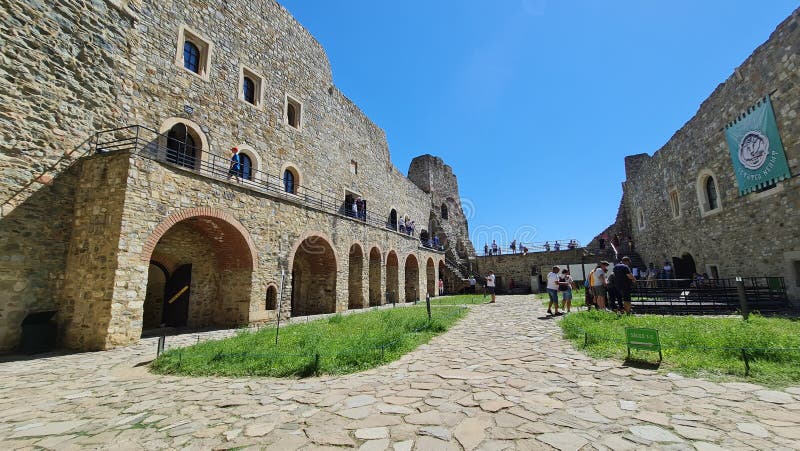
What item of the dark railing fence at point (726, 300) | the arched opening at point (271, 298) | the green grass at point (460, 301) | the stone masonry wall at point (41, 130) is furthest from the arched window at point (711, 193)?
the stone masonry wall at point (41, 130)

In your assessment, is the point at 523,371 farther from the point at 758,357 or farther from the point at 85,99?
the point at 85,99

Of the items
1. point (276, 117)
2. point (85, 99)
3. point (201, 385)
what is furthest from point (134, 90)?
point (201, 385)

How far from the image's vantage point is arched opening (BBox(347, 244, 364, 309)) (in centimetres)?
1841

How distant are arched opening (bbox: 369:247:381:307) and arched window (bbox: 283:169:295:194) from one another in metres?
5.93

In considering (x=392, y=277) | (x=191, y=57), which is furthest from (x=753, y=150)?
(x=191, y=57)

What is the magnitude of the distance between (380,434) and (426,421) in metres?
0.53

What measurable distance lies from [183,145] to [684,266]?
24.4 meters

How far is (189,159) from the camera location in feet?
41.2

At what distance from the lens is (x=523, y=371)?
5.23 metres

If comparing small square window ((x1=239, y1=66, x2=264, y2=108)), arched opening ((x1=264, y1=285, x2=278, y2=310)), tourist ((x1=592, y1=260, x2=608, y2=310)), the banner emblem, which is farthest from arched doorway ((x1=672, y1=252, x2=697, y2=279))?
small square window ((x1=239, y1=66, x2=264, y2=108))

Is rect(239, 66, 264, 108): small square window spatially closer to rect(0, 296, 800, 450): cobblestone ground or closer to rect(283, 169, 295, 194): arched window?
rect(283, 169, 295, 194): arched window

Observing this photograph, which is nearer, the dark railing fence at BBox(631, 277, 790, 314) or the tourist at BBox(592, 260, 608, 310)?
the dark railing fence at BBox(631, 277, 790, 314)

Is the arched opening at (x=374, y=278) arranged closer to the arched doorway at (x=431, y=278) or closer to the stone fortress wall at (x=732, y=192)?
the arched doorway at (x=431, y=278)

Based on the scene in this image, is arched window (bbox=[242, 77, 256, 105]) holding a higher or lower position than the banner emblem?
higher
